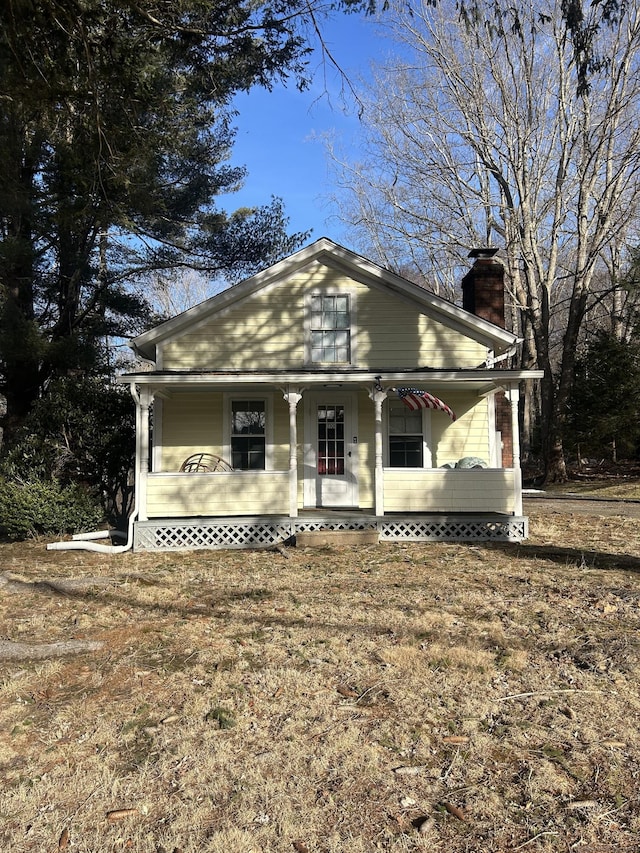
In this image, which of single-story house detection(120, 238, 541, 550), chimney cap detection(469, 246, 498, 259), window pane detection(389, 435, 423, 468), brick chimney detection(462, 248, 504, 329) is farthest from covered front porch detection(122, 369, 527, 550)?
chimney cap detection(469, 246, 498, 259)

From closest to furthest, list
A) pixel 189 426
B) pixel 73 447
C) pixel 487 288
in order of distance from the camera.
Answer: pixel 73 447
pixel 189 426
pixel 487 288

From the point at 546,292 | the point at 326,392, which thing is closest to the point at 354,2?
the point at 326,392

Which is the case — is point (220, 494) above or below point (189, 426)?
below

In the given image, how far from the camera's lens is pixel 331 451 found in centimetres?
1178

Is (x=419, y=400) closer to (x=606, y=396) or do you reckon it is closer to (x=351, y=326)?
(x=351, y=326)

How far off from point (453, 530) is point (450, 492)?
69 cm

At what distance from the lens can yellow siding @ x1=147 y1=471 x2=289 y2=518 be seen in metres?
10.3

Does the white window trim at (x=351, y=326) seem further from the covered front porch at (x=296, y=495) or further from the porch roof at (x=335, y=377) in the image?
the porch roof at (x=335, y=377)

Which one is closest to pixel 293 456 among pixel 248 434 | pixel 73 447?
pixel 248 434

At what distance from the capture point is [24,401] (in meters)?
15.3

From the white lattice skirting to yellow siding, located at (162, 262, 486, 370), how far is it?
3258mm

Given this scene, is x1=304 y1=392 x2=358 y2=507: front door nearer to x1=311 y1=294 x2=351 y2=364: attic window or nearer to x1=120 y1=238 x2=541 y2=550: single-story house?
x1=120 y1=238 x2=541 y2=550: single-story house

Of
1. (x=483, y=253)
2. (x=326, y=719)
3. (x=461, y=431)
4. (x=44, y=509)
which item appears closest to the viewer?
(x=326, y=719)

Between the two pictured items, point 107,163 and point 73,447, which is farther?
point 73,447
